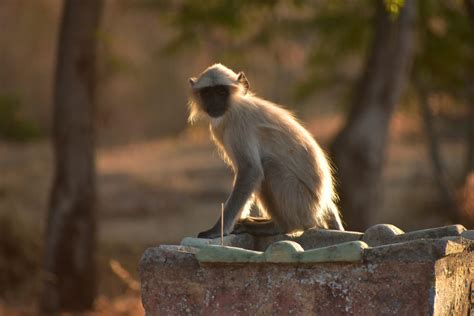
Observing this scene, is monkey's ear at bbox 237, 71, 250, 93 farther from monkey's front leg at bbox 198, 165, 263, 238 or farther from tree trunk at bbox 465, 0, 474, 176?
tree trunk at bbox 465, 0, 474, 176

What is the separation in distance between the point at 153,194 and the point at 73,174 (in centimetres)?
684

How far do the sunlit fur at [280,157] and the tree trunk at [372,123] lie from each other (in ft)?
16.8

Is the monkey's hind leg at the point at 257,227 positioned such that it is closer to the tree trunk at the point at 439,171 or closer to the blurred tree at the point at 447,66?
the blurred tree at the point at 447,66

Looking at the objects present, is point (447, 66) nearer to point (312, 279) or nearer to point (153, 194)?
point (153, 194)

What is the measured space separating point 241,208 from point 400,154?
15.9m

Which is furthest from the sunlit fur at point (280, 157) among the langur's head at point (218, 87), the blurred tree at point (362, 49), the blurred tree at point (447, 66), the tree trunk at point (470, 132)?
the tree trunk at point (470, 132)

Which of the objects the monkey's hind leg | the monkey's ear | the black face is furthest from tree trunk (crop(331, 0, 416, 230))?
the monkey's hind leg

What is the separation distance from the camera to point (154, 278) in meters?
4.20

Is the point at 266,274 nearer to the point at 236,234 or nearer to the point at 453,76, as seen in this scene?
the point at 236,234

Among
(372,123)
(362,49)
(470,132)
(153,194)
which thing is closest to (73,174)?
(372,123)

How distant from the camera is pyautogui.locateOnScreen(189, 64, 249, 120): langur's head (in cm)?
618

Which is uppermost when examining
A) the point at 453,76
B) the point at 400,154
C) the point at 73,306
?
the point at 453,76

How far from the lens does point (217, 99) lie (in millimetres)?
6242

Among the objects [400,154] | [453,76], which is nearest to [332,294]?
[453,76]
